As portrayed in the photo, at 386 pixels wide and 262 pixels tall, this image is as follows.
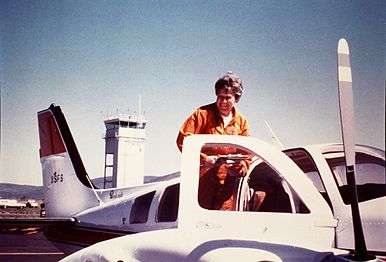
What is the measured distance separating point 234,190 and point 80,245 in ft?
11.1

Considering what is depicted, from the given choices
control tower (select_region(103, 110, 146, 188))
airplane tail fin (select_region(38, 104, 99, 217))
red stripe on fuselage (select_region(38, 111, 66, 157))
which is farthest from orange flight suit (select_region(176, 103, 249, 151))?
control tower (select_region(103, 110, 146, 188))

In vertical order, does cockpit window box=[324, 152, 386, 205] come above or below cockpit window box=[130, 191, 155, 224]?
above

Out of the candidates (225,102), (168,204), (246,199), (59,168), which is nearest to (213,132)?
(225,102)

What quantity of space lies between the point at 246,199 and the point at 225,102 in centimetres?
82

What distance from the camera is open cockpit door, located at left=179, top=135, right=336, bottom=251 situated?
A: 269cm

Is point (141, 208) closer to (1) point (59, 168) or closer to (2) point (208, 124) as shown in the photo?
(2) point (208, 124)

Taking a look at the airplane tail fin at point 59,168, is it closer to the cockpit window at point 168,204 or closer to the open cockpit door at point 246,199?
the cockpit window at point 168,204

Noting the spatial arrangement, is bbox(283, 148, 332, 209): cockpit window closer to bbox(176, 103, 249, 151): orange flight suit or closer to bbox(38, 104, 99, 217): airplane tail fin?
bbox(176, 103, 249, 151): orange flight suit

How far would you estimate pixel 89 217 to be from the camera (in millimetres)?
5836

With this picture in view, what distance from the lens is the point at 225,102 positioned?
3.42 m

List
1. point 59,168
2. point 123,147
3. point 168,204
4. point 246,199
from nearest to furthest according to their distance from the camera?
1. point 246,199
2. point 168,204
3. point 59,168
4. point 123,147

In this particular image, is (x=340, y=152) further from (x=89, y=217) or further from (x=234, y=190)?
(x=89, y=217)

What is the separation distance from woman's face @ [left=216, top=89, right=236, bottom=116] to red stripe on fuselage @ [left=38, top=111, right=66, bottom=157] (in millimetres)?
4450

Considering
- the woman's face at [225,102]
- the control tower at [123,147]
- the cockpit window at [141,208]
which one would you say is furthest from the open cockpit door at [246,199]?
the control tower at [123,147]
